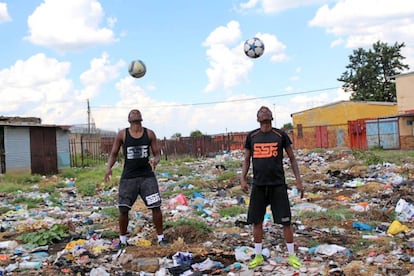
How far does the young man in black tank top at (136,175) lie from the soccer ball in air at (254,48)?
4742 millimetres

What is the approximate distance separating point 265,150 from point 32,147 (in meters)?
16.9

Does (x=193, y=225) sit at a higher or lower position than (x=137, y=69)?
lower

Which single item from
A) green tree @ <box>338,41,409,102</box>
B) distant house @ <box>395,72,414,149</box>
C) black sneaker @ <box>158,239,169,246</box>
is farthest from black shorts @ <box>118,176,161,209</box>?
green tree @ <box>338,41,409,102</box>

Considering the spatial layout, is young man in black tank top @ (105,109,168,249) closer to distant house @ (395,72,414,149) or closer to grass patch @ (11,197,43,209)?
grass patch @ (11,197,43,209)

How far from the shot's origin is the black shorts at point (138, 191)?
572 cm

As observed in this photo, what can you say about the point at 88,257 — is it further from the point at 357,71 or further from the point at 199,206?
the point at 357,71

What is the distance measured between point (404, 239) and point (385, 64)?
143ft

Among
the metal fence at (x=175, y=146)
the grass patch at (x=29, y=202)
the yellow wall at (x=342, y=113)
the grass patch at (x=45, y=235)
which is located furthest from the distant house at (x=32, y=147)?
the yellow wall at (x=342, y=113)

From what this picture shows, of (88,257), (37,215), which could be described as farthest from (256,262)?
(37,215)

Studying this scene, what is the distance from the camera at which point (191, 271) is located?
4.73 m

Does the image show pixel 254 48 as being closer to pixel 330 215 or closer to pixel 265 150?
pixel 330 215

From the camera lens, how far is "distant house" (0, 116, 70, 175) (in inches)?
732

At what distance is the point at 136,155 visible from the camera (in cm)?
569

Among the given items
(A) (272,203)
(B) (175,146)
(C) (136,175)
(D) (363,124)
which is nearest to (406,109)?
(D) (363,124)
